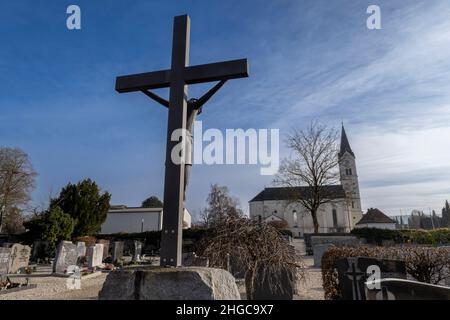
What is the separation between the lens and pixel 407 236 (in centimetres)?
2398

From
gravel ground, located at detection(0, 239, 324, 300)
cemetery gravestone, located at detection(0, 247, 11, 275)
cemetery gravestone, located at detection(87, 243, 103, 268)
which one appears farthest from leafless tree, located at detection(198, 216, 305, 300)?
cemetery gravestone, located at detection(87, 243, 103, 268)

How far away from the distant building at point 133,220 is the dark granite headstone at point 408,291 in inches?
1544

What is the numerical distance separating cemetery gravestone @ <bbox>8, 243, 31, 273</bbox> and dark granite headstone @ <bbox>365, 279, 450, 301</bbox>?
16.6 m

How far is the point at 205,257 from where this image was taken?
572cm

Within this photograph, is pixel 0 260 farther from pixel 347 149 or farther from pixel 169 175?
pixel 347 149

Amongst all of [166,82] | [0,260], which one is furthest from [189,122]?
[0,260]

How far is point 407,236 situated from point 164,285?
88.4ft

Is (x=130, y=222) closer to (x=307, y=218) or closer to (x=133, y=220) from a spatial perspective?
(x=133, y=220)

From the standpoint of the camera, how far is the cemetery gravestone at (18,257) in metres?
14.6

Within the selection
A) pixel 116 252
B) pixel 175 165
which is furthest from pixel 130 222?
pixel 175 165

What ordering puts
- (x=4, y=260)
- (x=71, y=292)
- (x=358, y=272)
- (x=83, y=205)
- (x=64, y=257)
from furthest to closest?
(x=83, y=205)
(x=64, y=257)
(x=4, y=260)
(x=71, y=292)
(x=358, y=272)

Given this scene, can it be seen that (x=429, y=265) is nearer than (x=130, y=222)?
Yes

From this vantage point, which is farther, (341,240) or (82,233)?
(82,233)

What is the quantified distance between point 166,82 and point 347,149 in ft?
218
